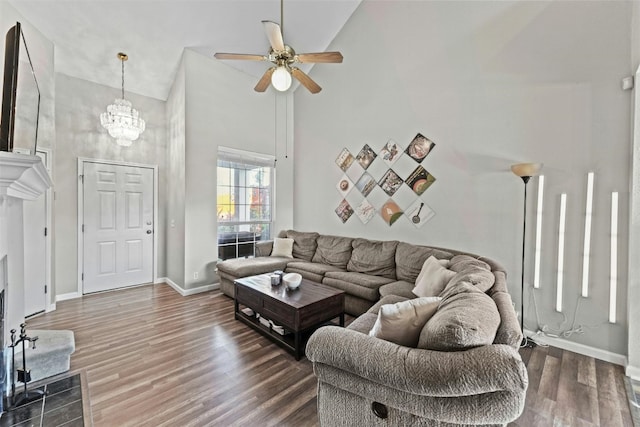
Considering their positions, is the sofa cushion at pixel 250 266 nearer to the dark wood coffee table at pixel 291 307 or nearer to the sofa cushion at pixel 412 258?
the dark wood coffee table at pixel 291 307

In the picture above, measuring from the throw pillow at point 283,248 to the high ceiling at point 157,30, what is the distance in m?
3.02

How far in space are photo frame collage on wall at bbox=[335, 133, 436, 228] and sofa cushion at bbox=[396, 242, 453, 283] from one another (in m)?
0.45

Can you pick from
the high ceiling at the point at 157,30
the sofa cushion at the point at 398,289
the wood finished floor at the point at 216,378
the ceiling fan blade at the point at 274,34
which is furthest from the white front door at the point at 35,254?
the sofa cushion at the point at 398,289

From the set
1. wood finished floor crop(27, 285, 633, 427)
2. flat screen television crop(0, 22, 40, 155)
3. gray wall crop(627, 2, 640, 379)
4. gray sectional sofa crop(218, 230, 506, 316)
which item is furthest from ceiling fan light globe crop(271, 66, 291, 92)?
gray wall crop(627, 2, 640, 379)

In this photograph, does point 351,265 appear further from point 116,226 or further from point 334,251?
point 116,226

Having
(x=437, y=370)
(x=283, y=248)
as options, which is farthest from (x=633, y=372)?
(x=283, y=248)

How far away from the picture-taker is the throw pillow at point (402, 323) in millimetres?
1333

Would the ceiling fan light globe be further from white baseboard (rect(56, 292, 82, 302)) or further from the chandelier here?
white baseboard (rect(56, 292, 82, 302))

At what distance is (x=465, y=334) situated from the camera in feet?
3.44

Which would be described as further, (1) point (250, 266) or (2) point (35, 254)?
(1) point (250, 266)

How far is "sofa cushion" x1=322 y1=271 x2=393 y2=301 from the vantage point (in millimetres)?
3088

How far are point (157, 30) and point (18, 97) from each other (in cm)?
213

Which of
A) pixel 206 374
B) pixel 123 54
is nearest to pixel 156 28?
pixel 123 54

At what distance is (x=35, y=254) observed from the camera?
10.6 ft
